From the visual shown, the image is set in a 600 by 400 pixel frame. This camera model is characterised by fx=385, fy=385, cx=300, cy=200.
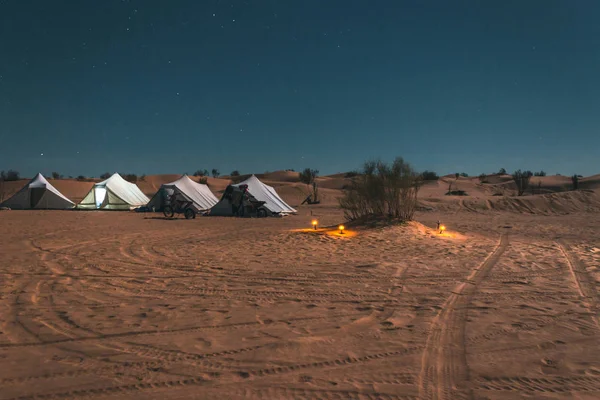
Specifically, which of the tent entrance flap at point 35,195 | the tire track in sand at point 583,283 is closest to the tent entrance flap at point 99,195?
the tent entrance flap at point 35,195

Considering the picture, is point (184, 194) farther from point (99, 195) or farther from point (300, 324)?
Result: point (300, 324)

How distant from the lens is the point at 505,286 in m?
5.14

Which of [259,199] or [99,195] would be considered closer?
[259,199]

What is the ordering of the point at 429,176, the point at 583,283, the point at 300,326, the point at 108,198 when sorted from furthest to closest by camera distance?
the point at 429,176
the point at 108,198
the point at 583,283
the point at 300,326

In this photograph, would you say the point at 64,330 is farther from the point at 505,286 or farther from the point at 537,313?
the point at 505,286

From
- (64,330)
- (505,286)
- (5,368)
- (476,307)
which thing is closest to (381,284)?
(476,307)

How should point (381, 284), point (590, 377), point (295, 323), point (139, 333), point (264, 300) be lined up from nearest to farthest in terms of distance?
1. point (590, 377)
2. point (139, 333)
3. point (295, 323)
4. point (264, 300)
5. point (381, 284)

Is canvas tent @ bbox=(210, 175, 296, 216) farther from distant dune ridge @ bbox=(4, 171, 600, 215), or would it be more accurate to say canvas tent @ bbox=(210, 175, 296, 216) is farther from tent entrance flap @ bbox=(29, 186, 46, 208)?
tent entrance flap @ bbox=(29, 186, 46, 208)

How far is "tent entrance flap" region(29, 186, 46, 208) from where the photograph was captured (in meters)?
22.3

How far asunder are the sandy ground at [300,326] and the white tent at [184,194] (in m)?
12.9

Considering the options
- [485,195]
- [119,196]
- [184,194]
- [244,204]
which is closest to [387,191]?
[244,204]

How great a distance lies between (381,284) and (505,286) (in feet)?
5.35

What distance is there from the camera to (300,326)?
12.1 feet

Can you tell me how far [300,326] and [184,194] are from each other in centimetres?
1796
